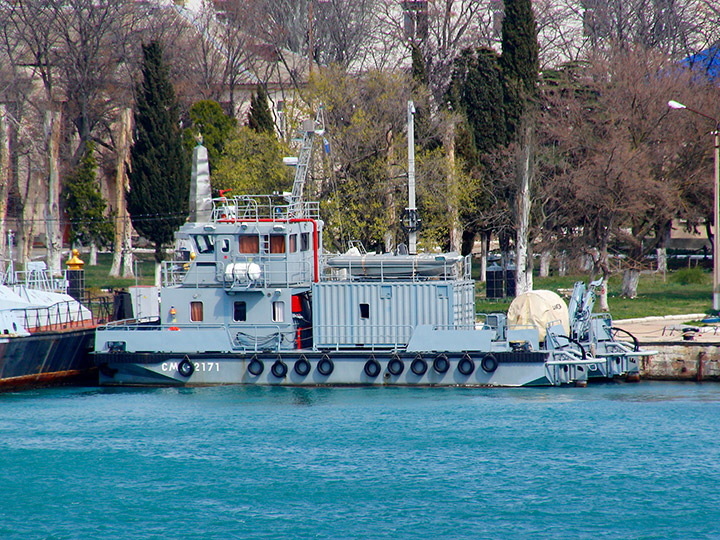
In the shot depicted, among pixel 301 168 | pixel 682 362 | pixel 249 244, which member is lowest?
pixel 682 362

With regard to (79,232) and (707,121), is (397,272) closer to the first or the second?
(707,121)

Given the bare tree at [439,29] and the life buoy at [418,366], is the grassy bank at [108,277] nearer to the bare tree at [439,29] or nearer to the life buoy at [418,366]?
the life buoy at [418,366]

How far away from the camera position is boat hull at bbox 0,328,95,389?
26.7 meters

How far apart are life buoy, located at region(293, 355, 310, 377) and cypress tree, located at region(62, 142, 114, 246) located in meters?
24.4

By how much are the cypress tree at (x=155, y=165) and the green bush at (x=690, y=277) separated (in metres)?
24.8

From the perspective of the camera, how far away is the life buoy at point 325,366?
26.3 meters

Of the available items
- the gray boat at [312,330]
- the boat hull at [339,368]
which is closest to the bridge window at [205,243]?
the gray boat at [312,330]

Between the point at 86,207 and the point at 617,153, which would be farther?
the point at 86,207

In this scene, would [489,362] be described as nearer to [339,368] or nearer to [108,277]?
[339,368]

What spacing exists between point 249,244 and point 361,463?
9076 millimetres

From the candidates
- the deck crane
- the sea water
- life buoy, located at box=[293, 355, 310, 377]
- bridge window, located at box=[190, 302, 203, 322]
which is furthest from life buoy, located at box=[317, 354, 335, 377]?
the deck crane

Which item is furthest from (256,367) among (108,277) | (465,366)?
(108,277)

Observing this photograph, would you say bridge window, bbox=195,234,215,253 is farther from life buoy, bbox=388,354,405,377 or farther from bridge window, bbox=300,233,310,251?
life buoy, bbox=388,354,405,377

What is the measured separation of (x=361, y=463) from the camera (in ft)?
67.8
